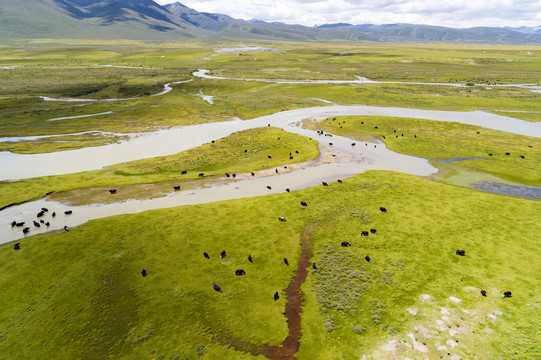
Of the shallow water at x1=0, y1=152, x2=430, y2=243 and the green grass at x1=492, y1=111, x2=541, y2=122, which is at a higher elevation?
the green grass at x1=492, y1=111, x2=541, y2=122

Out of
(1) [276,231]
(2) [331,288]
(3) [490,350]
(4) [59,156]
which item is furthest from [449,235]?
(4) [59,156]

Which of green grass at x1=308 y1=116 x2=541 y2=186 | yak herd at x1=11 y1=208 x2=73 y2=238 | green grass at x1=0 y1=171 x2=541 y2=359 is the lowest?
yak herd at x1=11 y1=208 x2=73 y2=238

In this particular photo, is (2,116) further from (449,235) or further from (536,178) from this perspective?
(536,178)

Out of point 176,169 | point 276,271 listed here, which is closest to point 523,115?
point 276,271

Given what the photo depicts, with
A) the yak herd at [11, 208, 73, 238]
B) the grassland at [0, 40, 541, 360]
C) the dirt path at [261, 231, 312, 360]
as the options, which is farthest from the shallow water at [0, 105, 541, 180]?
the dirt path at [261, 231, 312, 360]

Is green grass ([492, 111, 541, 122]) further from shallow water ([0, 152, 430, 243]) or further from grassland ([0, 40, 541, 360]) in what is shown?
shallow water ([0, 152, 430, 243])
